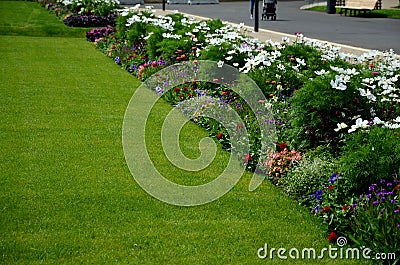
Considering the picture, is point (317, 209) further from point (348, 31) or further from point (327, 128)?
point (348, 31)

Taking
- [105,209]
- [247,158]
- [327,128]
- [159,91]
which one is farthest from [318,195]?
[159,91]

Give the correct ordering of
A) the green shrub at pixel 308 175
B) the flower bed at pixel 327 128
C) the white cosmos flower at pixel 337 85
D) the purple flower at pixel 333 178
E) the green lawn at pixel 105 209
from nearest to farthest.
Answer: the green lawn at pixel 105 209 < the flower bed at pixel 327 128 < the purple flower at pixel 333 178 < the green shrub at pixel 308 175 < the white cosmos flower at pixel 337 85

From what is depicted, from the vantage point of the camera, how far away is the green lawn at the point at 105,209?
5.37 meters

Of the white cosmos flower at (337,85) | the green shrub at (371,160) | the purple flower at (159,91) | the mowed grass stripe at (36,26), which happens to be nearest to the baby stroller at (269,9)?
the mowed grass stripe at (36,26)

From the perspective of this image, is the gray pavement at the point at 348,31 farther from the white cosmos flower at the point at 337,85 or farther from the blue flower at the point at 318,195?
the blue flower at the point at 318,195

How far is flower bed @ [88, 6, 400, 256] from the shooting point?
18.2 ft

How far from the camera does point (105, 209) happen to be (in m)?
6.23

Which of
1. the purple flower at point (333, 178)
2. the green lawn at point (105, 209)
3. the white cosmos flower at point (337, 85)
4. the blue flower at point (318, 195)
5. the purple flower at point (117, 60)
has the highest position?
the white cosmos flower at point (337, 85)

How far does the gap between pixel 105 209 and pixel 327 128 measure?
2248 mm

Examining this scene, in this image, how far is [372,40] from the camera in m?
18.5

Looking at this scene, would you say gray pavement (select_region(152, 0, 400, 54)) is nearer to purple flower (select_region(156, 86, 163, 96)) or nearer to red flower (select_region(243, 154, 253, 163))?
purple flower (select_region(156, 86, 163, 96))

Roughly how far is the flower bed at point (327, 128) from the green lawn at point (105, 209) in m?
0.25

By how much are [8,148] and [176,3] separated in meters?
36.4

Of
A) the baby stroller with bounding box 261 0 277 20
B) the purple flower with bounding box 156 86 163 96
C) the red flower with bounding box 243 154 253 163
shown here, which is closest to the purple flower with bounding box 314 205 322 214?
the red flower with bounding box 243 154 253 163
